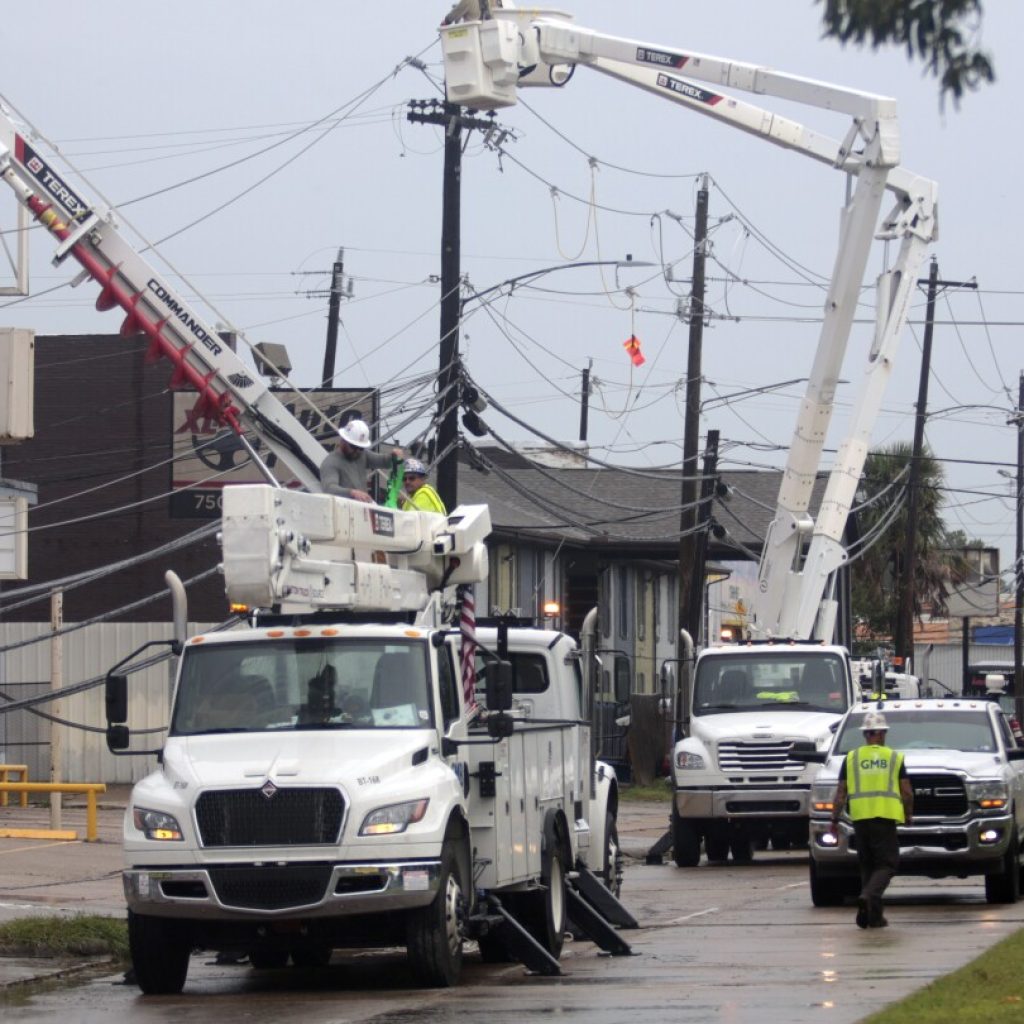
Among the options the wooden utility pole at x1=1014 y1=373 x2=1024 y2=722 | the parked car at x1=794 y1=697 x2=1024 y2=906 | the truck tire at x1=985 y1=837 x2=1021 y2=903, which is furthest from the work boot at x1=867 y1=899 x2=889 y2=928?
the wooden utility pole at x1=1014 y1=373 x2=1024 y2=722

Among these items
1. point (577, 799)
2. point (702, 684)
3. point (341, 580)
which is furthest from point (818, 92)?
point (341, 580)

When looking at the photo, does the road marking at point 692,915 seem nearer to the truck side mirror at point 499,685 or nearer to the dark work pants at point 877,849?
the dark work pants at point 877,849

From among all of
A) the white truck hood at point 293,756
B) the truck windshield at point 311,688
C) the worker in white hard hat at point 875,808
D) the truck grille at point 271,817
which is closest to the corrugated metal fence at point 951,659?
the worker in white hard hat at point 875,808

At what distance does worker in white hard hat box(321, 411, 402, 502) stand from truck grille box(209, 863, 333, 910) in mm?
2920

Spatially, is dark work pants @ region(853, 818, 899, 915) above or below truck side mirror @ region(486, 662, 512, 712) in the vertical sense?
below

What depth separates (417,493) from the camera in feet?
52.0

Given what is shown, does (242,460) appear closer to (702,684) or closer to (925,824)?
(702,684)

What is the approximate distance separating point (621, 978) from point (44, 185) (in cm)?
1153

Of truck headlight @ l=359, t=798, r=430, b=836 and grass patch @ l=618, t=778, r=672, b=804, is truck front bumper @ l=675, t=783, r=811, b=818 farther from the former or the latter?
grass patch @ l=618, t=778, r=672, b=804

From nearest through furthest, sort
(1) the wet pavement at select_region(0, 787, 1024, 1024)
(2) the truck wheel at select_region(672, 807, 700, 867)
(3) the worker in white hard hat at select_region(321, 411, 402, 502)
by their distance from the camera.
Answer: (1) the wet pavement at select_region(0, 787, 1024, 1024)
(3) the worker in white hard hat at select_region(321, 411, 402, 502)
(2) the truck wheel at select_region(672, 807, 700, 867)

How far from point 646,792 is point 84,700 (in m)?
11.6

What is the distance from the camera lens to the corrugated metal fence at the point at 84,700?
32969 mm

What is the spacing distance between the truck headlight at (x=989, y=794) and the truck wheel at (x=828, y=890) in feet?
4.57

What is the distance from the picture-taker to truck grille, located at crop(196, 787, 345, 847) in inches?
521
